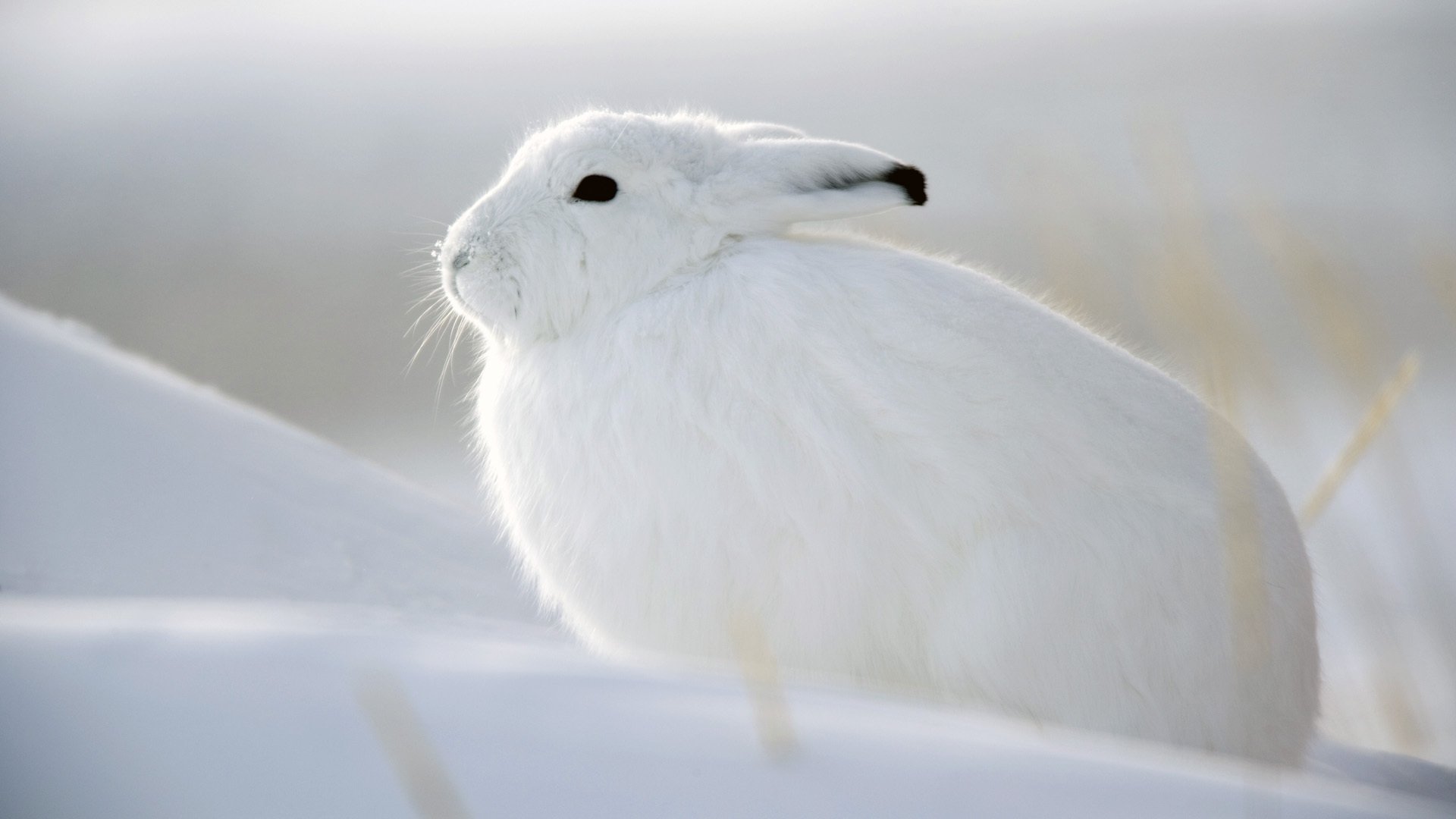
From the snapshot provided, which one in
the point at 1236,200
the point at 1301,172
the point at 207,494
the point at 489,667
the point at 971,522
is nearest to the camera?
the point at 489,667

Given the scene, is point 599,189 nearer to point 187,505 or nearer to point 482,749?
point 187,505

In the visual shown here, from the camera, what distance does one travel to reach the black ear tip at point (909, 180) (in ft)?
5.31

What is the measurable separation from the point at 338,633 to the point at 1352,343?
3.37 ft

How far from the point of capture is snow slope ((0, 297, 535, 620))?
179cm

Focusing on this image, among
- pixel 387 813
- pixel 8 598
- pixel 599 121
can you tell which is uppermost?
pixel 599 121

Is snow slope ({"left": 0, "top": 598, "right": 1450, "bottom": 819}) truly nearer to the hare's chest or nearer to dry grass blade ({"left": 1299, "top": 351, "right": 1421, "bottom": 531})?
dry grass blade ({"left": 1299, "top": 351, "right": 1421, "bottom": 531})

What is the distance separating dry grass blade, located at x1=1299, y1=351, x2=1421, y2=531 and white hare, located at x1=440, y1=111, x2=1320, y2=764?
4.6 inches

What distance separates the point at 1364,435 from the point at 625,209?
38.5 inches

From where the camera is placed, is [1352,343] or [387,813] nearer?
[387,813]

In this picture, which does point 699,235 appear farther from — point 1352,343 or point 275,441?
point 275,441

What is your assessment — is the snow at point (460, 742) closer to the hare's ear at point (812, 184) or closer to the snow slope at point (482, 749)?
the snow slope at point (482, 749)

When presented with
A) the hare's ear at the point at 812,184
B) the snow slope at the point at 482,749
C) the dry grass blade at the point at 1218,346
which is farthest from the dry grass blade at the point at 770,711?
the hare's ear at the point at 812,184

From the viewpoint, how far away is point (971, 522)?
1346mm

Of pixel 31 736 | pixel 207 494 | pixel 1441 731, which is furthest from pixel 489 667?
pixel 1441 731
